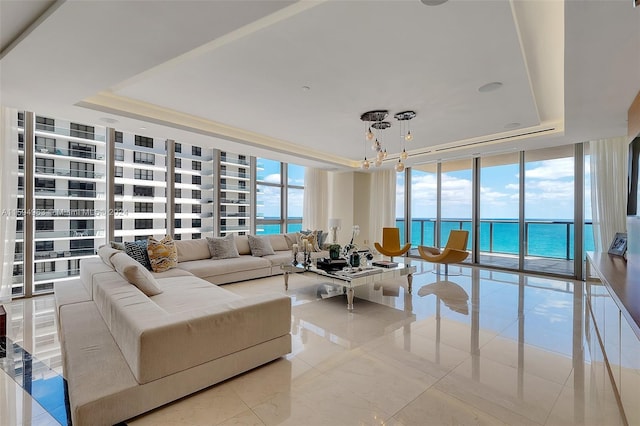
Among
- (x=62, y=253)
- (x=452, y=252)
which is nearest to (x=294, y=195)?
(x=452, y=252)

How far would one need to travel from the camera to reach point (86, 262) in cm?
357

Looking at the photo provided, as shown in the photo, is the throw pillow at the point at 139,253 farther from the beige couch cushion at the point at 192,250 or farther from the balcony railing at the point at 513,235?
the balcony railing at the point at 513,235

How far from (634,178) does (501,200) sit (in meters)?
3.35

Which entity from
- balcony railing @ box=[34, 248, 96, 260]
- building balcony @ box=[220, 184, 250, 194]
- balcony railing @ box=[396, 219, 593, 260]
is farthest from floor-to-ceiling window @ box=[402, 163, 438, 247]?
balcony railing @ box=[34, 248, 96, 260]

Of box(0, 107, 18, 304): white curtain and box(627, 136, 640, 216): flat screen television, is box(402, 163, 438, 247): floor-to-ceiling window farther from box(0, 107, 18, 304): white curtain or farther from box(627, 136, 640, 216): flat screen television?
box(0, 107, 18, 304): white curtain

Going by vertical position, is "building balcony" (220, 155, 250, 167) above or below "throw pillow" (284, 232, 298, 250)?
above

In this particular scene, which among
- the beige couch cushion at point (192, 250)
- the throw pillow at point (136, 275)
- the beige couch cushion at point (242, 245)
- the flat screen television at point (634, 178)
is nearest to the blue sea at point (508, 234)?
the beige couch cushion at point (242, 245)

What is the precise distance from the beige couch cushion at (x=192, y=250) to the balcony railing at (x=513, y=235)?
532cm

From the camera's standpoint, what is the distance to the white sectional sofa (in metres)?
1.64

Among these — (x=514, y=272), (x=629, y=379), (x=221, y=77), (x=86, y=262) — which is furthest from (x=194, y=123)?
(x=514, y=272)

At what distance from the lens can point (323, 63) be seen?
2.73m

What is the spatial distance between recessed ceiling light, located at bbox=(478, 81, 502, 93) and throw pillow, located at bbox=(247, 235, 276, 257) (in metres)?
4.20

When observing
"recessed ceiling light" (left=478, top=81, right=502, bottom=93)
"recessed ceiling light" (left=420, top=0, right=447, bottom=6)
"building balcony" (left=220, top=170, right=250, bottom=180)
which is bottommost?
"building balcony" (left=220, top=170, right=250, bottom=180)

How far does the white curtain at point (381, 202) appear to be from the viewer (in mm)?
8117
